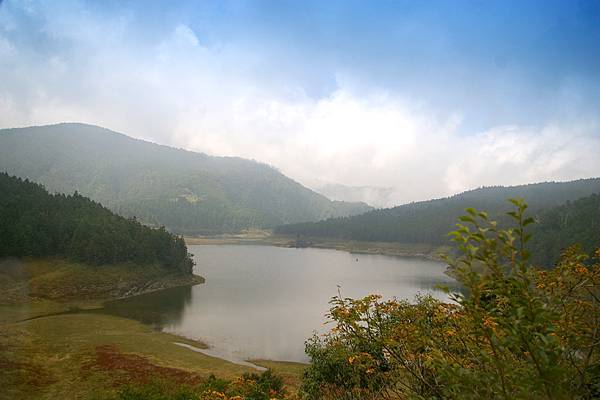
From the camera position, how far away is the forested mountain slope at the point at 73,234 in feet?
225

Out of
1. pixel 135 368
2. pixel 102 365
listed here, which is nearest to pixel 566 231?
pixel 135 368

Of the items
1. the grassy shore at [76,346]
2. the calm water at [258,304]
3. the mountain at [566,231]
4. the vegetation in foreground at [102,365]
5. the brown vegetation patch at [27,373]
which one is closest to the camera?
the vegetation in foreground at [102,365]

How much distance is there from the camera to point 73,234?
72812 mm

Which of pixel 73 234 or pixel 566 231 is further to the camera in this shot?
pixel 566 231

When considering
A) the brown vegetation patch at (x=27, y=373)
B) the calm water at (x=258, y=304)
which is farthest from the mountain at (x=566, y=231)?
the brown vegetation patch at (x=27, y=373)

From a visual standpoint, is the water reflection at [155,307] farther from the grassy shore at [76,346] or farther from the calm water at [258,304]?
the grassy shore at [76,346]

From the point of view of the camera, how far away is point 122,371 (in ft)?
102

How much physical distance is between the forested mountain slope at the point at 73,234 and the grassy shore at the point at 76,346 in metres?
3.55

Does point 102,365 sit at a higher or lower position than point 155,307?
higher

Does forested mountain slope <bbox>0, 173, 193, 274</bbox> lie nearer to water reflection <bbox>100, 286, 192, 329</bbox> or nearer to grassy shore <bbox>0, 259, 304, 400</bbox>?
grassy shore <bbox>0, 259, 304, 400</bbox>

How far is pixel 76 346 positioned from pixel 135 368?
9841 millimetres

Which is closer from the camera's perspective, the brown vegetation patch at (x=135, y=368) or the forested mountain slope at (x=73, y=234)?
the brown vegetation patch at (x=135, y=368)

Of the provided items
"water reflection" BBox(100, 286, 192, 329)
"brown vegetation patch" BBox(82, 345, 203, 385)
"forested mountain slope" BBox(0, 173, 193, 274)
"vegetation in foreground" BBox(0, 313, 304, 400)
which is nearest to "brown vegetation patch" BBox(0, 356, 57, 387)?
"vegetation in foreground" BBox(0, 313, 304, 400)

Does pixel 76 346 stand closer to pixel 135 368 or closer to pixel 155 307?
pixel 135 368
